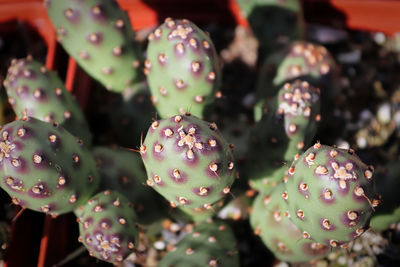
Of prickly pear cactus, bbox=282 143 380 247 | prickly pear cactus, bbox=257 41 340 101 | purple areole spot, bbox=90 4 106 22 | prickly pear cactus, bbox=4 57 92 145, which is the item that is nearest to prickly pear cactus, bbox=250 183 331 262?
prickly pear cactus, bbox=282 143 380 247

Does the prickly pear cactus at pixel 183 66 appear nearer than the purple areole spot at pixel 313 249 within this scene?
Yes

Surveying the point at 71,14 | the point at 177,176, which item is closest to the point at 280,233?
the point at 177,176

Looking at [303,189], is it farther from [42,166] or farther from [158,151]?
[42,166]

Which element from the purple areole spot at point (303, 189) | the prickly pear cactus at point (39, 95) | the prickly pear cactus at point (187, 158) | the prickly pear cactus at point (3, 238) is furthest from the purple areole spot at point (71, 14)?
the purple areole spot at point (303, 189)

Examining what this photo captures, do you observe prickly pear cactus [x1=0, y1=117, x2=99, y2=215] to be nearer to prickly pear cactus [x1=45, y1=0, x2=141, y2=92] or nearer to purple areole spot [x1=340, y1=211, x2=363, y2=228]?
prickly pear cactus [x1=45, y1=0, x2=141, y2=92]

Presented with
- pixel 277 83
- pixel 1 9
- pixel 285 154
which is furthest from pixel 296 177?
pixel 1 9

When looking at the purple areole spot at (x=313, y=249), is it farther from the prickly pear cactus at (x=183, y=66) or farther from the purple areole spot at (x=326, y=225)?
the prickly pear cactus at (x=183, y=66)

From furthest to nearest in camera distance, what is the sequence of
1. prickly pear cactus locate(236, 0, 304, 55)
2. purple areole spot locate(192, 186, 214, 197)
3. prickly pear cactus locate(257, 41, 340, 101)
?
1. prickly pear cactus locate(236, 0, 304, 55)
2. prickly pear cactus locate(257, 41, 340, 101)
3. purple areole spot locate(192, 186, 214, 197)
